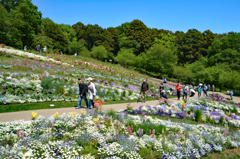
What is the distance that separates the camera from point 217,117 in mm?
10391

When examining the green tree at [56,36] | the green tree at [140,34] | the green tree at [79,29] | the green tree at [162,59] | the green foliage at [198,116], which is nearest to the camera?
the green foliage at [198,116]

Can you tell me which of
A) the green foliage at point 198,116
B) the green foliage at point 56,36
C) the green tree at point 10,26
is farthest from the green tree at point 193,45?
the green foliage at point 198,116

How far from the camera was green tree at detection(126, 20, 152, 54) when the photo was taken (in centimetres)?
5566

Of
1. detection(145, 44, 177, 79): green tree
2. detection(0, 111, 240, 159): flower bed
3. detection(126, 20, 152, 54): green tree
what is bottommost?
detection(0, 111, 240, 159): flower bed

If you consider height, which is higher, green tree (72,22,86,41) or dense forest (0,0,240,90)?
green tree (72,22,86,41)

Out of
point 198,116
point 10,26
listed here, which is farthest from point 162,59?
point 10,26

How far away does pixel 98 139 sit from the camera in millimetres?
5234

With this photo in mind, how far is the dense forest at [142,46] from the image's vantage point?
3297 cm

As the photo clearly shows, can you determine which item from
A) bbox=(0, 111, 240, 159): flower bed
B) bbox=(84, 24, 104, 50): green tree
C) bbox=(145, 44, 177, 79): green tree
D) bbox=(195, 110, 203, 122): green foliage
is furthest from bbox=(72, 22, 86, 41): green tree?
bbox=(0, 111, 240, 159): flower bed

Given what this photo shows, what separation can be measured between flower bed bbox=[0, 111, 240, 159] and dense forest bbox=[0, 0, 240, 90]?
28225 millimetres

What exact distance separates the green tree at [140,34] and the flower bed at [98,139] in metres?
50.7

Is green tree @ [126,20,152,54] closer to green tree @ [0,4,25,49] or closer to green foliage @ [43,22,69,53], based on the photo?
green foliage @ [43,22,69,53]

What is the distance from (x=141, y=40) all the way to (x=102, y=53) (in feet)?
61.6

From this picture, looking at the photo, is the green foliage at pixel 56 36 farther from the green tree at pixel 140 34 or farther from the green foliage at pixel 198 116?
the green foliage at pixel 198 116
